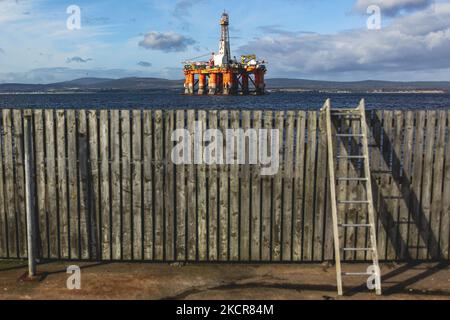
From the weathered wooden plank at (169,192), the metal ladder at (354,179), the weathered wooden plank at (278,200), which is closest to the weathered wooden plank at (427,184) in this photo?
the metal ladder at (354,179)

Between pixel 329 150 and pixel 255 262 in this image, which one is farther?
pixel 255 262

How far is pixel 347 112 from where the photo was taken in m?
7.66

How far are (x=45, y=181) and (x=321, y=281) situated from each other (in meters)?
5.07

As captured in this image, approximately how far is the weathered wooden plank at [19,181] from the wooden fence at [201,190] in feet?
0.06

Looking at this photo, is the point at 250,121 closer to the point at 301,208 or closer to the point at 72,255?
the point at 301,208

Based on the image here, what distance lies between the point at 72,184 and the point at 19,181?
3.18 ft

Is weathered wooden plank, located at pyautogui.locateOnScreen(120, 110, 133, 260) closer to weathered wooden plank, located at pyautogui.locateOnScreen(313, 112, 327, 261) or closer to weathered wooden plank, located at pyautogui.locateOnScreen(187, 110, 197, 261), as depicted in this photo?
weathered wooden plank, located at pyautogui.locateOnScreen(187, 110, 197, 261)

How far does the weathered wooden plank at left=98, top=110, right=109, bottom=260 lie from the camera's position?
7.79 meters

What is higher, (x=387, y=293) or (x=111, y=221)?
(x=111, y=221)

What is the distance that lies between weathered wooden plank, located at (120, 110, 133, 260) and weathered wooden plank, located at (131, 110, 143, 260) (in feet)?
0.23

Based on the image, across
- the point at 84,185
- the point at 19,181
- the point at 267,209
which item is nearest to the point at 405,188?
the point at 267,209

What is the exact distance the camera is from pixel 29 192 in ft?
23.7

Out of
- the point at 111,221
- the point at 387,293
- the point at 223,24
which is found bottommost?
the point at 387,293
